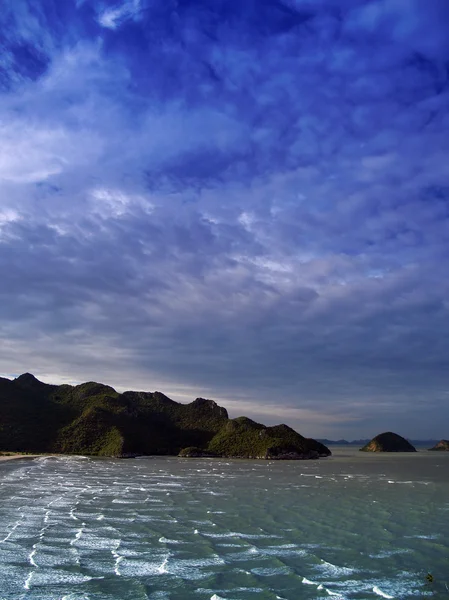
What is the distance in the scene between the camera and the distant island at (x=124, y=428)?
110 m

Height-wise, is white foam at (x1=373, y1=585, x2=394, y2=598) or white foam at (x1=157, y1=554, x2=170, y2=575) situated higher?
white foam at (x1=157, y1=554, x2=170, y2=575)

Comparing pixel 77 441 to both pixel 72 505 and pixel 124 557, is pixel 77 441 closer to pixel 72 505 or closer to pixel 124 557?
pixel 72 505

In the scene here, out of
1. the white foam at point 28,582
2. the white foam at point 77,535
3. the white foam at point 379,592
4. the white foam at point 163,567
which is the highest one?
the white foam at point 77,535

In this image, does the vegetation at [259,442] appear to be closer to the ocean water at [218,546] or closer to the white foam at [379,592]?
the ocean water at [218,546]

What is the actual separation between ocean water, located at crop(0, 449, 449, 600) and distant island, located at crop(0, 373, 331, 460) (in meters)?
76.4

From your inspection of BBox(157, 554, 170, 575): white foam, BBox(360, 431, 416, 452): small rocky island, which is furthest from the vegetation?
BBox(157, 554, 170, 575): white foam

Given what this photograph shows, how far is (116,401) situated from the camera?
134 m

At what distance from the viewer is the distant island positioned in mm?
109688

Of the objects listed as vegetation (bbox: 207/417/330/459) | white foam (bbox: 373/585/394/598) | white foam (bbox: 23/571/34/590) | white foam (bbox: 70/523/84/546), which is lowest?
white foam (bbox: 23/571/34/590)

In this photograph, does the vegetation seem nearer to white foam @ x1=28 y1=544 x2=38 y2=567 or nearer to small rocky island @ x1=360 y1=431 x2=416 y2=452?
small rocky island @ x1=360 y1=431 x2=416 y2=452

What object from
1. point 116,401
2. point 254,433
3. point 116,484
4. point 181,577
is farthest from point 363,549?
point 116,401

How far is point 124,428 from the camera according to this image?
115 m

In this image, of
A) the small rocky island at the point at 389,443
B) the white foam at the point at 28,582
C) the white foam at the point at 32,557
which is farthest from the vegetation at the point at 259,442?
the white foam at the point at 28,582

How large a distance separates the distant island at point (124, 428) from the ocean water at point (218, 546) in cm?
7641
